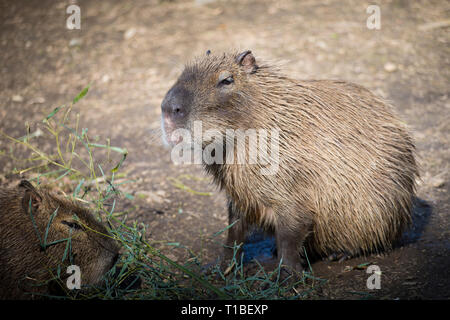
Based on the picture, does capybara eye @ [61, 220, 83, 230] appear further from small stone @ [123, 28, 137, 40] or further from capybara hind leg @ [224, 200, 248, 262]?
small stone @ [123, 28, 137, 40]

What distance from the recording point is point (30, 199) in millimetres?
2633

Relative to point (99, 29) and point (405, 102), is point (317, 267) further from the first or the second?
point (99, 29)

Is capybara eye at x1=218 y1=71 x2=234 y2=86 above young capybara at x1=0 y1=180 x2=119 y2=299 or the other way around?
above

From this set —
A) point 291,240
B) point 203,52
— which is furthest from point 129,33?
point 291,240

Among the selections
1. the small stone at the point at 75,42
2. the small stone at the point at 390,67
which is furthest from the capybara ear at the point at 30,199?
the small stone at the point at 75,42

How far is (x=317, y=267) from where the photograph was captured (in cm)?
308

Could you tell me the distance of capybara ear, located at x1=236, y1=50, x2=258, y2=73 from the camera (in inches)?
112

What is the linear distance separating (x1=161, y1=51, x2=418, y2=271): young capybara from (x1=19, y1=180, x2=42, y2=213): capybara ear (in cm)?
81

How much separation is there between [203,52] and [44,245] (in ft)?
6.01

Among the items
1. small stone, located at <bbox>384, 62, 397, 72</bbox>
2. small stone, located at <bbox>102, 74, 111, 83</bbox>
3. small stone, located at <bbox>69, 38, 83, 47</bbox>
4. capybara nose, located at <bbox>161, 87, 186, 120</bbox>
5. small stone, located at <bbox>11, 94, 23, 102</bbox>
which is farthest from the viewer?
small stone, located at <bbox>69, 38, 83, 47</bbox>

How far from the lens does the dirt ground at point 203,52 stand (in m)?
3.23

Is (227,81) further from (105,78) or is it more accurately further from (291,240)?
(105,78)

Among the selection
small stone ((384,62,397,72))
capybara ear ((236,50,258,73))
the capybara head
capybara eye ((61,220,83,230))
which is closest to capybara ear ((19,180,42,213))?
capybara eye ((61,220,83,230))
